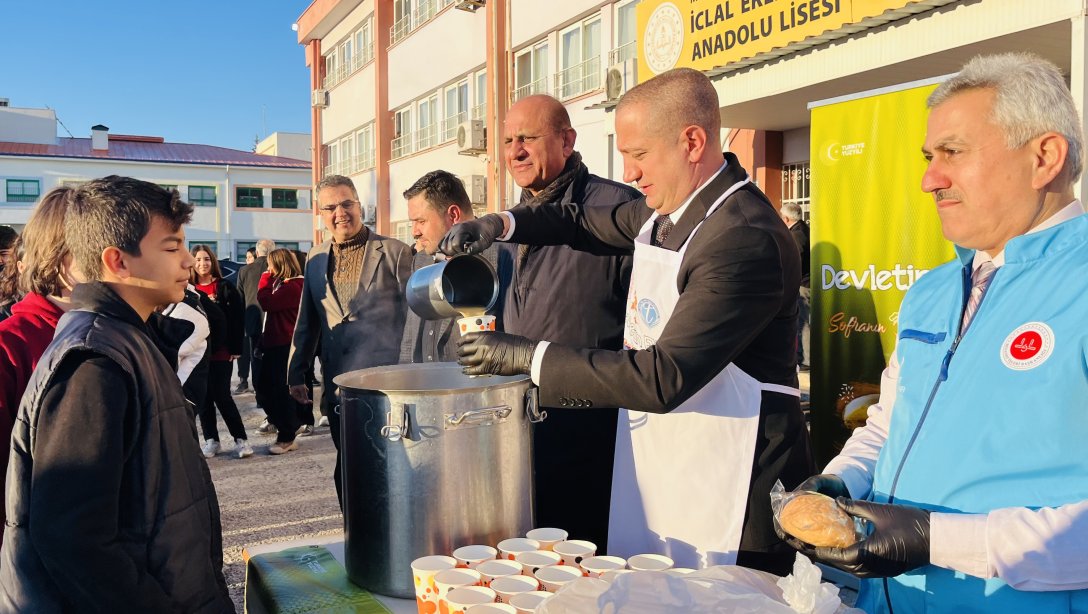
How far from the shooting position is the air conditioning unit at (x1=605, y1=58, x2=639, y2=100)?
34.1 ft

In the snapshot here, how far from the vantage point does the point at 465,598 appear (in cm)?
149

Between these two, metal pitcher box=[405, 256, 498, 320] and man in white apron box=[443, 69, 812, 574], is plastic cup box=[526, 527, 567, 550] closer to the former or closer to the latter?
man in white apron box=[443, 69, 812, 574]

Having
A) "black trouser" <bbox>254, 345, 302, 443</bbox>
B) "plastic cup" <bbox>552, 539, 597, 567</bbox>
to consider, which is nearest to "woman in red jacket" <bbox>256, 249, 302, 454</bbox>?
"black trouser" <bbox>254, 345, 302, 443</bbox>

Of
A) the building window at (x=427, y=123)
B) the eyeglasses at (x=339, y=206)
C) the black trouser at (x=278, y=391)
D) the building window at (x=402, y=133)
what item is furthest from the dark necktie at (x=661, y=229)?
the building window at (x=402, y=133)

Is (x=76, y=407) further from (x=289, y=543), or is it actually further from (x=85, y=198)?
(x=289, y=543)

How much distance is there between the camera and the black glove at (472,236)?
2.19 m

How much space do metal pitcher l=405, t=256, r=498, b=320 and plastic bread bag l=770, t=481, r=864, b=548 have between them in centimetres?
110

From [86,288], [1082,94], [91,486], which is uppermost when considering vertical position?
[1082,94]

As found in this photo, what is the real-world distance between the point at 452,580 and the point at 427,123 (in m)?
17.6

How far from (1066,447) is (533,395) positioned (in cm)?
104

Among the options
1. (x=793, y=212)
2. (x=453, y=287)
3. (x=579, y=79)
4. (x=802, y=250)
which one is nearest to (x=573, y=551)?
(x=453, y=287)

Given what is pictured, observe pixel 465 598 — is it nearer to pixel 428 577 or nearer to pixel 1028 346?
pixel 428 577

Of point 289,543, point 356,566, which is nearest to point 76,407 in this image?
Result: point 356,566

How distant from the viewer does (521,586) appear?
1.53 metres
